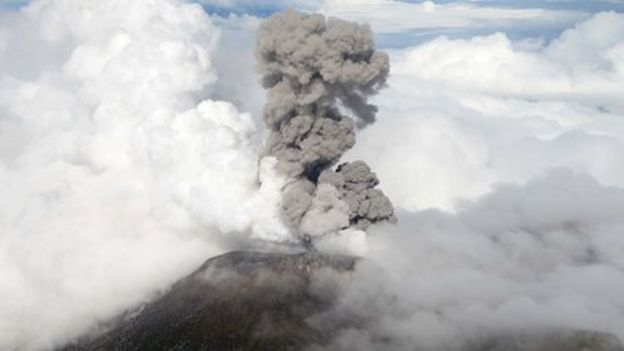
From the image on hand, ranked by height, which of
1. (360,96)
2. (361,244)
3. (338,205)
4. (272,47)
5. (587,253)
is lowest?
(587,253)

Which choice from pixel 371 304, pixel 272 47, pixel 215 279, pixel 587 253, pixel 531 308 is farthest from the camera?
pixel 587 253

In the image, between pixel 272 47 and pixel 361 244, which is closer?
pixel 272 47

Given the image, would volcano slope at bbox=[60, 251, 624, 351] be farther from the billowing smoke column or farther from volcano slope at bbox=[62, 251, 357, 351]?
the billowing smoke column

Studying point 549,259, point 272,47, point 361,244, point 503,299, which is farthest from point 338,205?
point 549,259

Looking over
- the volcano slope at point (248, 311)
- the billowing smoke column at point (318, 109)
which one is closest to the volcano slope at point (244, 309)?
the volcano slope at point (248, 311)

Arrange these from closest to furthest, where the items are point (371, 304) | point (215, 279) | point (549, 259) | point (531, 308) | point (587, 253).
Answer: point (531, 308), point (371, 304), point (215, 279), point (549, 259), point (587, 253)

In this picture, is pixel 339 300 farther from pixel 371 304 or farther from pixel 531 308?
pixel 531 308

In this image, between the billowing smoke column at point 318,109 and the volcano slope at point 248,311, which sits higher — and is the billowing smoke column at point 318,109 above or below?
above

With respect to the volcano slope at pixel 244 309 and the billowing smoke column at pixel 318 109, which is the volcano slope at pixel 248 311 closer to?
the volcano slope at pixel 244 309

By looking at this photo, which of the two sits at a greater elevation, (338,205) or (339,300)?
(338,205)
